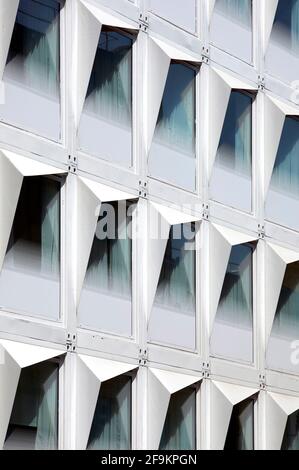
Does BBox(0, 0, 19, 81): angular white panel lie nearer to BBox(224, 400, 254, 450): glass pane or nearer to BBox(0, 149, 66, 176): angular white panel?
BBox(0, 149, 66, 176): angular white panel

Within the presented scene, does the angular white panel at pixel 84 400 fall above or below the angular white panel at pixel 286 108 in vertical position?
below

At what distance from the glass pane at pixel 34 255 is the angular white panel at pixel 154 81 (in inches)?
113

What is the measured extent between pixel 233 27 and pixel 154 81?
339 centimetres

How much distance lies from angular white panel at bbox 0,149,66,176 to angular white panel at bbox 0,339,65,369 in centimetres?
276

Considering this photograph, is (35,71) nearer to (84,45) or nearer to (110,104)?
(84,45)

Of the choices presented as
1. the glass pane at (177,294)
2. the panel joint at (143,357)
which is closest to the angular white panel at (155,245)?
the glass pane at (177,294)

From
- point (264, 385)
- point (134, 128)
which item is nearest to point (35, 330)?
point (134, 128)

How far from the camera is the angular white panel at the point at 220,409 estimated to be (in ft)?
94.9

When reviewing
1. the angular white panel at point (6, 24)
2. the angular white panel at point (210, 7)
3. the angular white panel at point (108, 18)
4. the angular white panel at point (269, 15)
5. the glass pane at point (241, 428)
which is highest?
the angular white panel at point (269, 15)

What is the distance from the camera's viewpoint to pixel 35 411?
2495cm

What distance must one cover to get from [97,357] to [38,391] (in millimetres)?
1446

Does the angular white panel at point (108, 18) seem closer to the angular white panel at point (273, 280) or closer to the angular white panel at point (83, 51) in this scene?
the angular white panel at point (83, 51)

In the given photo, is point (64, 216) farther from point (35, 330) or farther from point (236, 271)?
point (236, 271)

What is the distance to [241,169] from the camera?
30828mm
